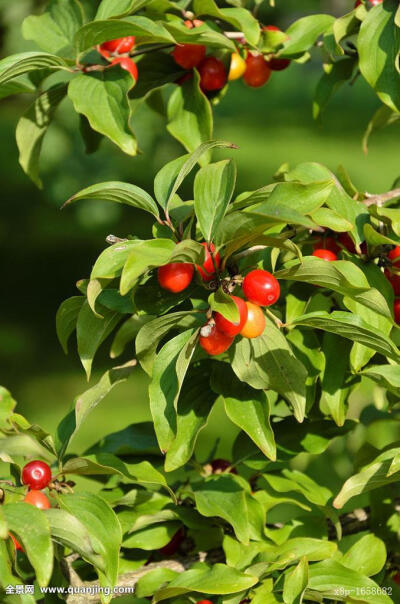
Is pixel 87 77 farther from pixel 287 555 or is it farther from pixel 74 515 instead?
pixel 287 555

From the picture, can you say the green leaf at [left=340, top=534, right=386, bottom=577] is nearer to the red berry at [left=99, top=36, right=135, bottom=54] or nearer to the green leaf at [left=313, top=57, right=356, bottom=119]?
the green leaf at [left=313, top=57, right=356, bottom=119]

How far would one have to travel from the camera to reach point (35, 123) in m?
1.73

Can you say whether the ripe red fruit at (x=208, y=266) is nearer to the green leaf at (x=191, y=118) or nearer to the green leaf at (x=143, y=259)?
the green leaf at (x=143, y=259)

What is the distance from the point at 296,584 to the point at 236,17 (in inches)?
42.5

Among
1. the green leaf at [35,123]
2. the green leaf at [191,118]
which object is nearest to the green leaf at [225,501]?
the green leaf at [191,118]

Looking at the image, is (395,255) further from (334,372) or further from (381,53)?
(381,53)

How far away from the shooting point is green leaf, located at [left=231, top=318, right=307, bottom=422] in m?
1.34

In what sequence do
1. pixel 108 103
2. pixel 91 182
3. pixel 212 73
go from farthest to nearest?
pixel 91 182 → pixel 212 73 → pixel 108 103

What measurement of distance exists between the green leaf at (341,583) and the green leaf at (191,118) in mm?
824

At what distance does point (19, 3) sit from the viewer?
407 centimetres

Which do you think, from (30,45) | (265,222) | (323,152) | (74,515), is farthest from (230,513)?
(323,152)

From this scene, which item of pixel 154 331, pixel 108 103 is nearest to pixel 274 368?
pixel 154 331

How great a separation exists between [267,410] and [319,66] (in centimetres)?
1012

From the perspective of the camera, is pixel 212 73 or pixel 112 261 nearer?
pixel 112 261
